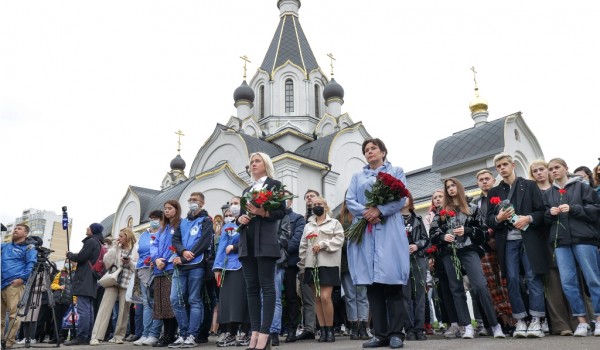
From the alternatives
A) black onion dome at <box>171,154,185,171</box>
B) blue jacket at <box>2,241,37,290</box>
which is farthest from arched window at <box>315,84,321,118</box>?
blue jacket at <box>2,241,37,290</box>

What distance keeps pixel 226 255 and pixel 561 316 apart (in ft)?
12.0

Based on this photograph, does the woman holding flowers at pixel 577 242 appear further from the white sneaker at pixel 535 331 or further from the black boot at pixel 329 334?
the black boot at pixel 329 334

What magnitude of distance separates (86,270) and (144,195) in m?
20.5

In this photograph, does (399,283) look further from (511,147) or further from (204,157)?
(204,157)

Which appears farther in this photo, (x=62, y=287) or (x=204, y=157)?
(x=204, y=157)

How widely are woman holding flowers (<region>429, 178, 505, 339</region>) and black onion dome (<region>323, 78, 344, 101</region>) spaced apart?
24981 millimetres

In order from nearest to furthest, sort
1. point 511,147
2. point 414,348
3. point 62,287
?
point 414,348, point 62,287, point 511,147

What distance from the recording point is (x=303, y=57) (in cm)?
3325

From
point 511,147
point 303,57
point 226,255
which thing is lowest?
point 226,255

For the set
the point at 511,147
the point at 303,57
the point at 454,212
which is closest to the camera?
the point at 454,212

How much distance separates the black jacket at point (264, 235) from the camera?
14.3ft

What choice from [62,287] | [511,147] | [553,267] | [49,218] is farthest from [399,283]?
[49,218]

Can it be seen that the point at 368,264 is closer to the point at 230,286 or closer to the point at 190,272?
the point at 230,286

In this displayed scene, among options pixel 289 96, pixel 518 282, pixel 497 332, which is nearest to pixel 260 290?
pixel 497 332
